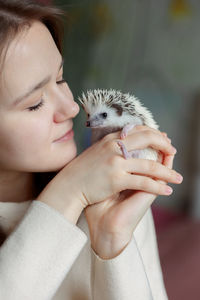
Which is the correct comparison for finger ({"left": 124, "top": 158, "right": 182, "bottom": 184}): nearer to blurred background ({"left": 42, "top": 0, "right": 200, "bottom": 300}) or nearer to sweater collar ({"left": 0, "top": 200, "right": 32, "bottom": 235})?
sweater collar ({"left": 0, "top": 200, "right": 32, "bottom": 235})

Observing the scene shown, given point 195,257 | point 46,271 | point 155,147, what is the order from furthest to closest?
point 195,257 < point 155,147 < point 46,271

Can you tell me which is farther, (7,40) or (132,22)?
(132,22)

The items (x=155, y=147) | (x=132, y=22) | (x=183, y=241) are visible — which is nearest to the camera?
(x=155, y=147)

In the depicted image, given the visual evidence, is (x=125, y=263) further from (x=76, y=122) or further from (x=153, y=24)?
(x=153, y=24)

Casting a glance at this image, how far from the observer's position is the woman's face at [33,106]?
816 mm

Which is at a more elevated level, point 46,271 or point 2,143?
point 2,143

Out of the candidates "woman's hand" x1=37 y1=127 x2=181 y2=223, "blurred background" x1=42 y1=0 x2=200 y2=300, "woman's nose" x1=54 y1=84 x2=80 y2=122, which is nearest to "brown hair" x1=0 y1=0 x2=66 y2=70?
"woman's nose" x1=54 y1=84 x2=80 y2=122

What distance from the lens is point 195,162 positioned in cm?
303

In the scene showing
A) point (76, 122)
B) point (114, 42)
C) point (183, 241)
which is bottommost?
point (183, 241)

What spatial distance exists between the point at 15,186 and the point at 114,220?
28 cm

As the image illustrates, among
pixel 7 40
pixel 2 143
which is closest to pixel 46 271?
pixel 2 143

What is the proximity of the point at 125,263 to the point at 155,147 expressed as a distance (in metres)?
0.26

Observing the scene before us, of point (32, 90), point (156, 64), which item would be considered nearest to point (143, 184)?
point (32, 90)

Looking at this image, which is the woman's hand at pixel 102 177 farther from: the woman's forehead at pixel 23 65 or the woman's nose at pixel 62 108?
the woman's forehead at pixel 23 65
